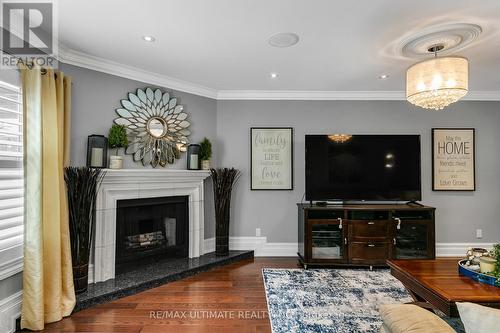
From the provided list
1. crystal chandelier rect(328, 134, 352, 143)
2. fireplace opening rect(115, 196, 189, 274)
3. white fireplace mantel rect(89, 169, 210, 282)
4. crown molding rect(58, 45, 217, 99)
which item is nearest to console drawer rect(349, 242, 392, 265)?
crystal chandelier rect(328, 134, 352, 143)

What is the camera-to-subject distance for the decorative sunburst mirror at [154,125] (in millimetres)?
3461

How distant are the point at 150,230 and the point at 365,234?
2.79 metres

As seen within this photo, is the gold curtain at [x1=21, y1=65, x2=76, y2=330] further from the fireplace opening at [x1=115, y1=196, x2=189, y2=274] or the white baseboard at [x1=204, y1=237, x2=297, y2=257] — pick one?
the white baseboard at [x1=204, y1=237, x2=297, y2=257]

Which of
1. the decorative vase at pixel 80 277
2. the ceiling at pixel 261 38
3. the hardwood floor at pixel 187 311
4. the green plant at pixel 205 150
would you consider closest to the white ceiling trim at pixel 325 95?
the ceiling at pixel 261 38

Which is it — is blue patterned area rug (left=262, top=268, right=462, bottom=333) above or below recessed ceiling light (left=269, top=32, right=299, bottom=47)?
below

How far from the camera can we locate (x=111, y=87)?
10.9ft

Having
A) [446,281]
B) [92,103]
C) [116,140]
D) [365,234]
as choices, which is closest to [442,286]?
[446,281]

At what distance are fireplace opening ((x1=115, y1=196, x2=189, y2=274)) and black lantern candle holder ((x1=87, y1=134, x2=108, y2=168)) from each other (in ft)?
1.65

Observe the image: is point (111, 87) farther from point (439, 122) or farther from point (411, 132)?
point (439, 122)

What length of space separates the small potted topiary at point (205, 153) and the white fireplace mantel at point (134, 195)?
0.12 metres

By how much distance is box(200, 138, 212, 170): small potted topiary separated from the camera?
3971 millimetres

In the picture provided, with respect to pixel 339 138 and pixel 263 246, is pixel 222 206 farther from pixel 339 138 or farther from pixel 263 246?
pixel 339 138

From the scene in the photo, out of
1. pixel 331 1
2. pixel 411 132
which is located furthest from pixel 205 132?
pixel 411 132

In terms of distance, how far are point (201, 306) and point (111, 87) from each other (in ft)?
8.49
